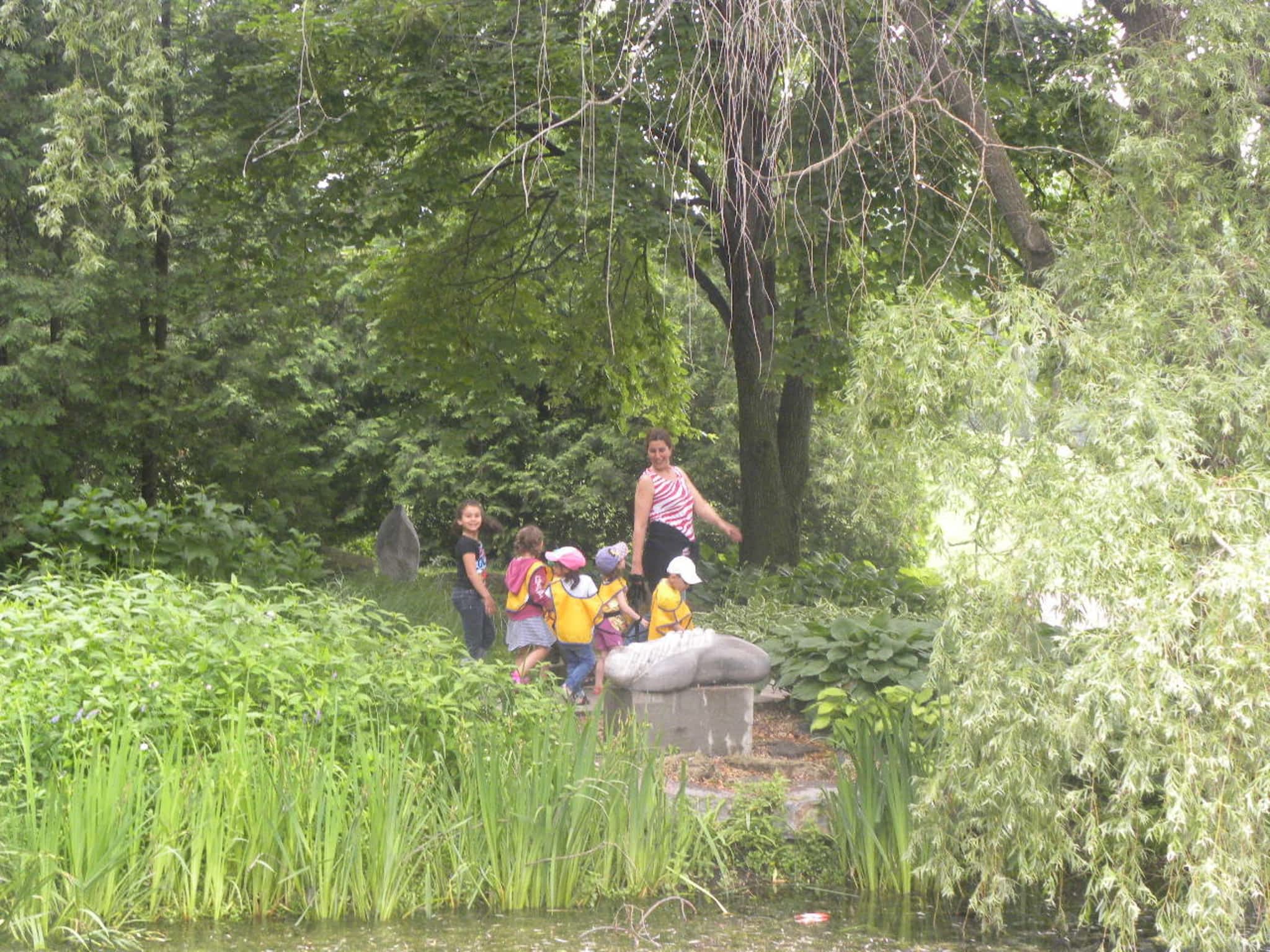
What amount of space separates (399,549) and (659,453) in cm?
797

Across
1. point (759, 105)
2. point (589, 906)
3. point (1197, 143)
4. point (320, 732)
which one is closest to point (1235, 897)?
point (589, 906)

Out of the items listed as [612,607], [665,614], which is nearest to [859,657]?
[665,614]

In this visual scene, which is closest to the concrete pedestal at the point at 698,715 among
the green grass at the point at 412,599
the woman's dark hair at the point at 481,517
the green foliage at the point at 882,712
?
the green foliage at the point at 882,712

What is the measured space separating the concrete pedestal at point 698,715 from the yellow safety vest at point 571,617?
2.54ft

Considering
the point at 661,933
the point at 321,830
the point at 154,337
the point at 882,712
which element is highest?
the point at 154,337

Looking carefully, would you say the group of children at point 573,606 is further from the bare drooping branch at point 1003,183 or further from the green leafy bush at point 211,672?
the bare drooping branch at point 1003,183

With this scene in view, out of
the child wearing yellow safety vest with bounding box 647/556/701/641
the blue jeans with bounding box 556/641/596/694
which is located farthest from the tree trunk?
the blue jeans with bounding box 556/641/596/694

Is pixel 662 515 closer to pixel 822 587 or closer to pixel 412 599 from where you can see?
pixel 822 587

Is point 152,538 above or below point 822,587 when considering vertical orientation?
above

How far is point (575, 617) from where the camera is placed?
7488 millimetres

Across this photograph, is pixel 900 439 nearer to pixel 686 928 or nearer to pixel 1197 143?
pixel 1197 143

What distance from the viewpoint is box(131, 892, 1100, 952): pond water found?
4391 mm

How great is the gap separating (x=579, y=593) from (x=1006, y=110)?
6313mm

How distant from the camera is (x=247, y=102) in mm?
11375
